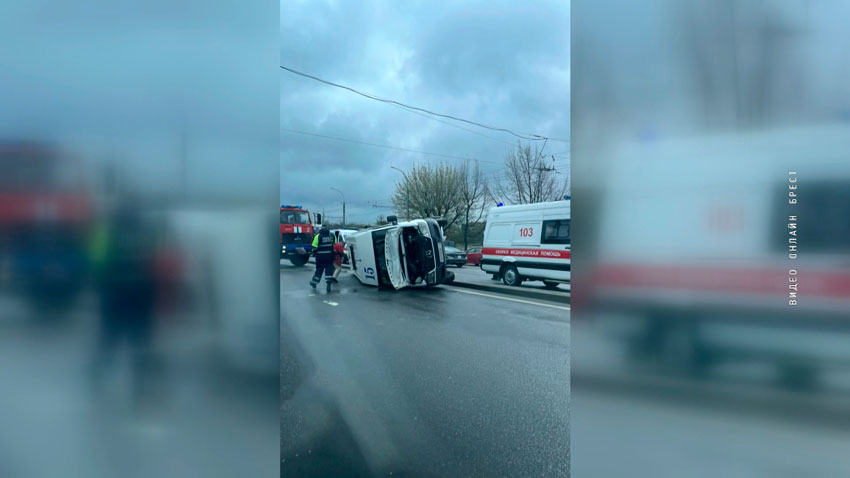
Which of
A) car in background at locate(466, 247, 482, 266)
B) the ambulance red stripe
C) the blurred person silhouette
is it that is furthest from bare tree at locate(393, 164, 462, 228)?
the blurred person silhouette

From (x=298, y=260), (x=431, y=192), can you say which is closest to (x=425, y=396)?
(x=298, y=260)

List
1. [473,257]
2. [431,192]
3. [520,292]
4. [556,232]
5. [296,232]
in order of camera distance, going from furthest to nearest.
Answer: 1. [431,192]
2. [473,257]
3. [296,232]
4. [520,292]
5. [556,232]

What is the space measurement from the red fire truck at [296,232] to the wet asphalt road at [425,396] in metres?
12.2

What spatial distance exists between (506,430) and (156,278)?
2.37m

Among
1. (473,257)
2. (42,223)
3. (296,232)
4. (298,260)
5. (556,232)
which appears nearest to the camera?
(42,223)

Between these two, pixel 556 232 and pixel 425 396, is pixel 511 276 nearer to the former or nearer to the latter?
pixel 556 232

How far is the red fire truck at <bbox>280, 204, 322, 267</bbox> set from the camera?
59.8 ft

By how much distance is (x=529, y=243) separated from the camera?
33.6 ft

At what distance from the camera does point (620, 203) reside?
1.07m

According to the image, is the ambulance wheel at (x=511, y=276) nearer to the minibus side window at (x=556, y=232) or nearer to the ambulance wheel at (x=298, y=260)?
the minibus side window at (x=556, y=232)

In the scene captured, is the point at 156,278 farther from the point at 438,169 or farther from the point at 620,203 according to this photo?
the point at 438,169

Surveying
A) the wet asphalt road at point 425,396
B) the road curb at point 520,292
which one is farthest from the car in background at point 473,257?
the wet asphalt road at point 425,396

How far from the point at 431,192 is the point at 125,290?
28391mm

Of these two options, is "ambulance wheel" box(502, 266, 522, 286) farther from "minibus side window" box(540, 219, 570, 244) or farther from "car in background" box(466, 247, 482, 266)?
"car in background" box(466, 247, 482, 266)
